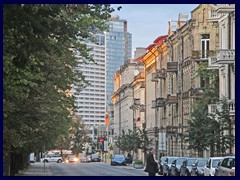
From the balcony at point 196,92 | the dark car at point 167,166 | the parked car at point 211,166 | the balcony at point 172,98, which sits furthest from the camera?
the balcony at point 172,98

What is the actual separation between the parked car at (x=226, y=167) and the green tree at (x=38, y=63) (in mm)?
7221

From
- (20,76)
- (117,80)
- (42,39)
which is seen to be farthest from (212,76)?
(117,80)

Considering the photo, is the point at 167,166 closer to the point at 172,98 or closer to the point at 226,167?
the point at 226,167

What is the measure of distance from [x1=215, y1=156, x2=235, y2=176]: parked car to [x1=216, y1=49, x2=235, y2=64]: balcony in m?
24.9

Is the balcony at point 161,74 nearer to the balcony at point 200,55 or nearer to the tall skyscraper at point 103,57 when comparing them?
the tall skyscraper at point 103,57

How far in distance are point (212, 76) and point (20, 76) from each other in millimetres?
36914

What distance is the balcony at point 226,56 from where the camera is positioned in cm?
5725

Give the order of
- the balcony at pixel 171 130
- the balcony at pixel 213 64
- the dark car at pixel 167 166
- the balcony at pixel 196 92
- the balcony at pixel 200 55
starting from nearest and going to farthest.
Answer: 1. the dark car at pixel 167 166
2. the balcony at pixel 213 64
3. the balcony at pixel 196 92
4. the balcony at pixel 200 55
5. the balcony at pixel 171 130

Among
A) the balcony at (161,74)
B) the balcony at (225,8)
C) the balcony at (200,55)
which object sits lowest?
the balcony at (161,74)

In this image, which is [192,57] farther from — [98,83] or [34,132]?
[34,132]

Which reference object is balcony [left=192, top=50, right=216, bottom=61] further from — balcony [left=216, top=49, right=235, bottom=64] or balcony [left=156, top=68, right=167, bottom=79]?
balcony [left=216, top=49, right=235, bottom=64]

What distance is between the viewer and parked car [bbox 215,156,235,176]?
30.0 m

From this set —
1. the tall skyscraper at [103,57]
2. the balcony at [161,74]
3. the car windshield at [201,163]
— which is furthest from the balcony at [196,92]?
the car windshield at [201,163]

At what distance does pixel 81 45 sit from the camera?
142 ft
